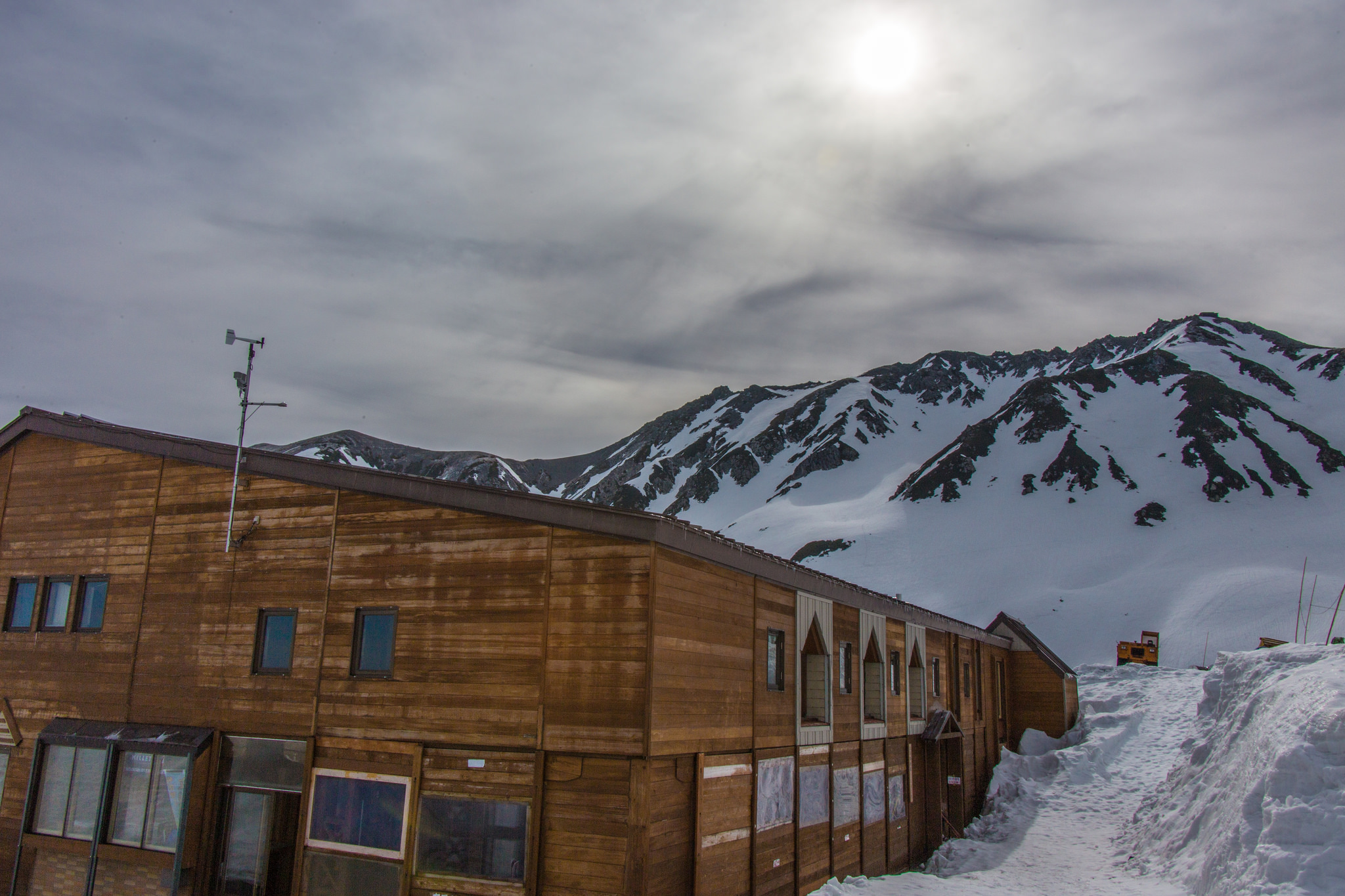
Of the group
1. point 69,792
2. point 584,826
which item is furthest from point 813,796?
point 69,792

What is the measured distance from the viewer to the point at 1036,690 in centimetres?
3488

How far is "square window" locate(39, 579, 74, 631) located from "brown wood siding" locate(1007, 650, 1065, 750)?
30.5 metres

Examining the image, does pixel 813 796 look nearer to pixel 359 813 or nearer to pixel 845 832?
pixel 845 832

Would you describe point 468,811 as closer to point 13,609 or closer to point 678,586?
point 678,586

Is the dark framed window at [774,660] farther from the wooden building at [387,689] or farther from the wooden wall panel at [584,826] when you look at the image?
the wooden wall panel at [584,826]

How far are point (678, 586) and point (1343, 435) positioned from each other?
123516mm

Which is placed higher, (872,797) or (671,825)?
(671,825)

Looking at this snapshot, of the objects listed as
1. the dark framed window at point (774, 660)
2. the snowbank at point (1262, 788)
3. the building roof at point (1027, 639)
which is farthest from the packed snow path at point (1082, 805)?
the dark framed window at point (774, 660)

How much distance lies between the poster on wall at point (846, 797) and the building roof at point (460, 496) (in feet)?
11.1

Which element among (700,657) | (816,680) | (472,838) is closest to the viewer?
(472,838)

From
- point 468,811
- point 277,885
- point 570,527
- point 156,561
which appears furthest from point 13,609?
point 570,527

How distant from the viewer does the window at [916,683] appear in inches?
910

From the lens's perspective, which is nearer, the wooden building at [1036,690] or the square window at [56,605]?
the square window at [56,605]

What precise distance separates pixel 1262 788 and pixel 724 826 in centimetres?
875
